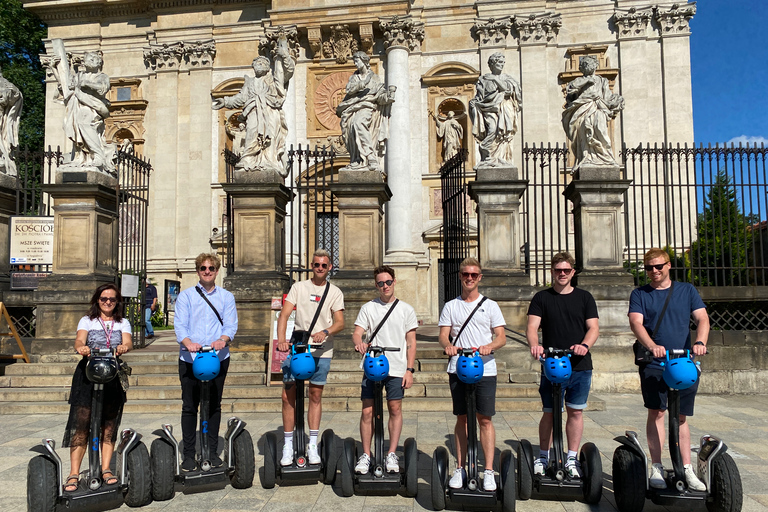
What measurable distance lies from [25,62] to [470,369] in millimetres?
29865

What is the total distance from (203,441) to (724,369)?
8.63 meters

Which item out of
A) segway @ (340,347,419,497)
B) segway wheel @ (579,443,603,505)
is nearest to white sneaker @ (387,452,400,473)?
segway @ (340,347,419,497)

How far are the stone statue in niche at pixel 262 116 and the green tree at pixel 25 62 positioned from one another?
1918 centimetres

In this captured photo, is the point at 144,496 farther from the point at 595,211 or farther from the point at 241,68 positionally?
the point at 241,68

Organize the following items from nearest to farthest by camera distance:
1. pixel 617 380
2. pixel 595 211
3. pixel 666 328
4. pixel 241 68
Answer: pixel 666 328
pixel 617 380
pixel 595 211
pixel 241 68

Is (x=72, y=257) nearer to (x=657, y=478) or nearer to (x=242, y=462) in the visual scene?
(x=242, y=462)

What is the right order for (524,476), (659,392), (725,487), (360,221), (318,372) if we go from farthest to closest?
(360,221), (318,372), (524,476), (659,392), (725,487)

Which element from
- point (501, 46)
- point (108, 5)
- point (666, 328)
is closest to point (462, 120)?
point (501, 46)

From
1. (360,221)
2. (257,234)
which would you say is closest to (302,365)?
(360,221)

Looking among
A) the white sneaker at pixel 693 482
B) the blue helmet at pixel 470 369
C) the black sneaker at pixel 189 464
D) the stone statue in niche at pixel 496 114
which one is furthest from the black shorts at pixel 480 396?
the stone statue in niche at pixel 496 114

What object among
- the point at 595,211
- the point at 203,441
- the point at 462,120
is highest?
the point at 462,120

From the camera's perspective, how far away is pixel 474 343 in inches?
173

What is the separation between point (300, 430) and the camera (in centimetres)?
478

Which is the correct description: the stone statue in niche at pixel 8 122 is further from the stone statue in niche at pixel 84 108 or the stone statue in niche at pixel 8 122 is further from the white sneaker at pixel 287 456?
the white sneaker at pixel 287 456
